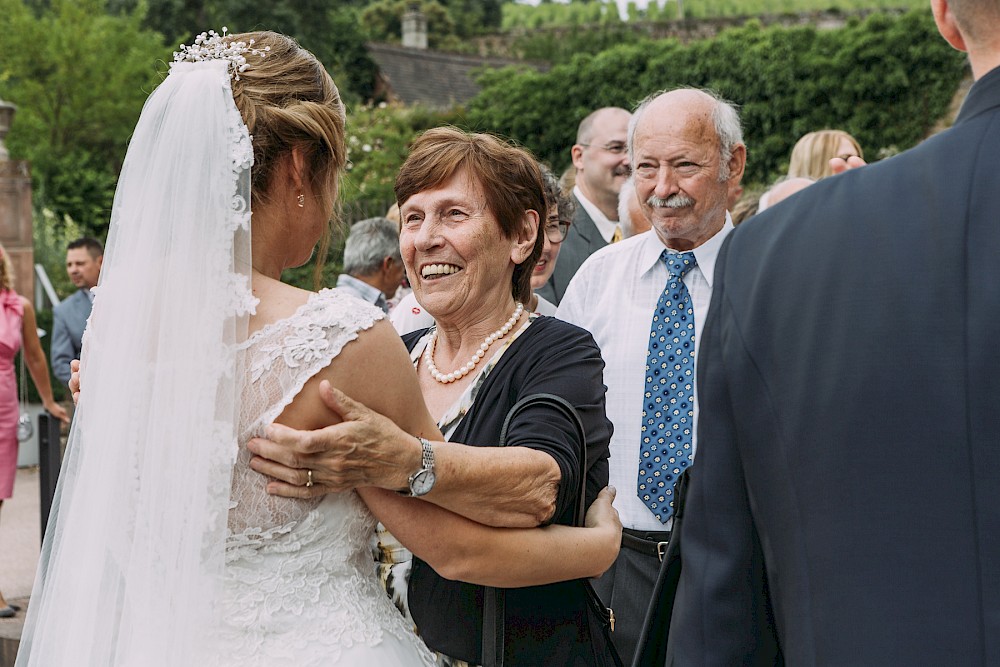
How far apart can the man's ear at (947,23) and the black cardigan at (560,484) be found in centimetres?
115

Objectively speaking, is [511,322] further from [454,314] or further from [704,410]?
[704,410]

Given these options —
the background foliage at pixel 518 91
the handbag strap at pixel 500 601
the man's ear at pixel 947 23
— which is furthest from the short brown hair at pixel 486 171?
the background foliage at pixel 518 91

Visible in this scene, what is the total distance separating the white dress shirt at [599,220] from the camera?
6387mm

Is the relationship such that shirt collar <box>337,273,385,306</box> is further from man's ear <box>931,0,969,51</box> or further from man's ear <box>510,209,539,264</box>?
man's ear <box>931,0,969,51</box>

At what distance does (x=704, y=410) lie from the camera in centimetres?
165

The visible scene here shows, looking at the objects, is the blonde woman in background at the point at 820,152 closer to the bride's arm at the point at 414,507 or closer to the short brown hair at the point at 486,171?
the short brown hair at the point at 486,171

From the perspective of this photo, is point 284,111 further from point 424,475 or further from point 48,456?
point 48,456

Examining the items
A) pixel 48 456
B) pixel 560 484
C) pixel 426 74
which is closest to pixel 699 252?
pixel 560 484

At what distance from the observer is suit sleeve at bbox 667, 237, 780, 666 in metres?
1.63

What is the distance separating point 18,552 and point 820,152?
6133mm

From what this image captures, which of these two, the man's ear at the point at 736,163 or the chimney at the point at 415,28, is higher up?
the chimney at the point at 415,28

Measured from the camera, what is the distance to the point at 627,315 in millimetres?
3816

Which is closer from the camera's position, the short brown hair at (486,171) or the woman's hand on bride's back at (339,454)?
the woman's hand on bride's back at (339,454)

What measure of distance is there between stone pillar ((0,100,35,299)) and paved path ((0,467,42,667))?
2.88 meters
